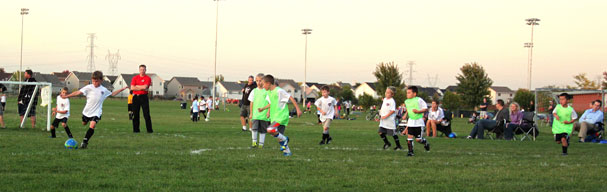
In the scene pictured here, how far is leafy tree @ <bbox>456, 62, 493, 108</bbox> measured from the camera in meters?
88.3

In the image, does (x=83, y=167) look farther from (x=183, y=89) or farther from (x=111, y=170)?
(x=183, y=89)

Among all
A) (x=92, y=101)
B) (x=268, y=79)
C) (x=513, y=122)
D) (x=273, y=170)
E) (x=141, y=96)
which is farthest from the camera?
(x=513, y=122)

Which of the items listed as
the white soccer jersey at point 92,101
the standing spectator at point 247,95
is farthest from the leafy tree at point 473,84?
the white soccer jersey at point 92,101

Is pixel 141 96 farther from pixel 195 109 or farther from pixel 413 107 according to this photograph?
pixel 195 109

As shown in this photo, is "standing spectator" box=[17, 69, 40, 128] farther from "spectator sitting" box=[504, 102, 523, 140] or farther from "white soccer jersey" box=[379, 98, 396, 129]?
"spectator sitting" box=[504, 102, 523, 140]

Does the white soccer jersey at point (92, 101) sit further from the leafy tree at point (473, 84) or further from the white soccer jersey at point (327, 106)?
the leafy tree at point (473, 84)

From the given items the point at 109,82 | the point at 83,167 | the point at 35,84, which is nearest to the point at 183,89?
the point at 109,82

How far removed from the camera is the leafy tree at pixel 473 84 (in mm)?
88312

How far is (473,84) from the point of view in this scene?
290ft

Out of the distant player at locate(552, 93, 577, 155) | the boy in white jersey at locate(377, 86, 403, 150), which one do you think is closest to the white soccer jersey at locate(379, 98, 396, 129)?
the boy in white jersey at locate(377, 86, 403, 150)

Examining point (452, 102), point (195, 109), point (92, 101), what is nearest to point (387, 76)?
point (452, 102)

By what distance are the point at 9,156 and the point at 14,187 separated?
3.57 m

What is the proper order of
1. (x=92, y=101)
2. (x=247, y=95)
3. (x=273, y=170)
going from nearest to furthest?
1. (x=273, y=170)
2. (x=92, y=101)
3. (x=247, y=95)

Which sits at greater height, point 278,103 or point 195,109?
point 278,103
